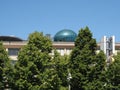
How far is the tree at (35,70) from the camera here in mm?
49031

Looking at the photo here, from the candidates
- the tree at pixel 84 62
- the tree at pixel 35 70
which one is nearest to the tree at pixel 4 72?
the tree at pixel 35 70

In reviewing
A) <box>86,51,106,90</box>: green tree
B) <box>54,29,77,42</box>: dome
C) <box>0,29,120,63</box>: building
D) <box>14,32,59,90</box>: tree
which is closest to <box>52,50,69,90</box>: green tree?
<box>14,32,59,90</box>: tree

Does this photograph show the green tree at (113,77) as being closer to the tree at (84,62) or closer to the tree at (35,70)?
the tree at (84,62)

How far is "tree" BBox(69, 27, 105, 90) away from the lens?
52531 mm

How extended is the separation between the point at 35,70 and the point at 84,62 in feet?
22.9

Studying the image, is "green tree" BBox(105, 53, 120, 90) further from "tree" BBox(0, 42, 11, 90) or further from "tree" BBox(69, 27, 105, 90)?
"tree" BBox(0, 42, 11, 90)

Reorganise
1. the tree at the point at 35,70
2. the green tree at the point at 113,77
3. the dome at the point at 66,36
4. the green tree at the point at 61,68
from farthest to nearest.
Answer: the dome at the point at 66,36, the green tree at the point at 61,68, the green tree at the point at 113,77, the tree at the point at 35,70

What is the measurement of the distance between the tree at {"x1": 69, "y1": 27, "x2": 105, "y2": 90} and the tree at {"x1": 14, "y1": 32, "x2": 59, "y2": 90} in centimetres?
380

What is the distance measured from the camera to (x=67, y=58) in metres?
56.4

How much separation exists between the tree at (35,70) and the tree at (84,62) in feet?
12.5

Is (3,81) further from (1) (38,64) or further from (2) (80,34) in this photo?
(2) (80,34)

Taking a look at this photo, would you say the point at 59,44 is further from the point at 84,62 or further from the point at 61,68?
the point at 84,62

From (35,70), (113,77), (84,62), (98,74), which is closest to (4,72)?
(35,70)

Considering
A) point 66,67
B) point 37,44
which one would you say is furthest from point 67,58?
point 37,44
